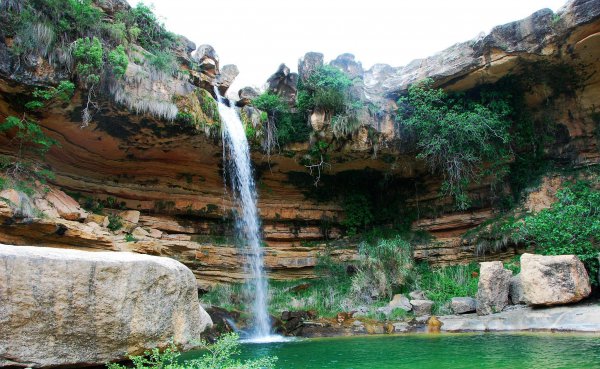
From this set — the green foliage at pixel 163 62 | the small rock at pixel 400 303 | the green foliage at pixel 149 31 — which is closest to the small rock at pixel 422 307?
the small rock at pixel 400 303

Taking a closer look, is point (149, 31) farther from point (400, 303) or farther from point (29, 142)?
point (400, 303)

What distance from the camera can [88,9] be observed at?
1099 centimetres

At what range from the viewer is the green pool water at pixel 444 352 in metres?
5.49

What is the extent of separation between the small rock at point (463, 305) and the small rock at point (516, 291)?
88 cm

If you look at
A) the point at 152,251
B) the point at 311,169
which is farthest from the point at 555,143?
the point at 152,251

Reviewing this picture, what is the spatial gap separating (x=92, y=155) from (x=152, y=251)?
344 cm

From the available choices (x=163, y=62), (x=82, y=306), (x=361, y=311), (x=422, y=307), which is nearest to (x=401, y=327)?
(x=422, y=307)

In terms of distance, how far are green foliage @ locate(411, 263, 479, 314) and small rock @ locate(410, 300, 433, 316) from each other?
Result: 15 cm

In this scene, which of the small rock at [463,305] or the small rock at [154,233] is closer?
the small rock at [463,305]

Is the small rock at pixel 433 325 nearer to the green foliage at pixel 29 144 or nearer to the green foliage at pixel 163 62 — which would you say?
the green foliage at pixel 163 62

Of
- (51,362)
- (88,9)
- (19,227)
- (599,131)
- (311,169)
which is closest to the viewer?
(51,362)

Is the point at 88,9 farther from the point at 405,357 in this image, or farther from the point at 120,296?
the point at 405,357

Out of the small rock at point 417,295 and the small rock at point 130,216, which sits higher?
the small rock at point 130,216

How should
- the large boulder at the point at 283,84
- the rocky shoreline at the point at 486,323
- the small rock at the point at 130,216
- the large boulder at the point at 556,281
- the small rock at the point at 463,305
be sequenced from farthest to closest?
the large boulder at the point at 283,84, the small rock at the point at 130,216, the small rock at the point at 463,305, the large boulder at the point at 556,281, the rocky shoreline at the point at 486,323
